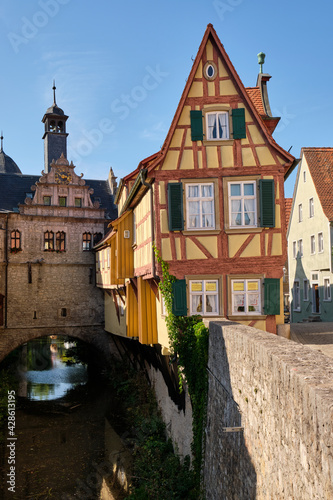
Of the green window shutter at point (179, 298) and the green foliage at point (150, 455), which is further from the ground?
the green window shutter at point (179, 298)

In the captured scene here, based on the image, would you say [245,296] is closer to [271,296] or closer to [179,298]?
[271,296]

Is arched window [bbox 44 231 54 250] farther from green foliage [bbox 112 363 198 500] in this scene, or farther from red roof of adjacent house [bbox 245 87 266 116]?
red roof of adjacent house [bbox 245 87 266 116]

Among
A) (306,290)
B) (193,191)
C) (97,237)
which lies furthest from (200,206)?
(306,290)

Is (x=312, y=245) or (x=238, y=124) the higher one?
(x=238, y=124)

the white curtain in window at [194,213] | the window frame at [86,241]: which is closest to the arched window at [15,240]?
the window frame at [86,241]

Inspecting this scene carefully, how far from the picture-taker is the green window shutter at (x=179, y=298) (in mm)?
11820

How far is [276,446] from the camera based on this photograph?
5160 millimetres

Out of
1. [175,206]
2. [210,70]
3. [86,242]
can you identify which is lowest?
[175,206]

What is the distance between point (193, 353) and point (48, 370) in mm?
21340

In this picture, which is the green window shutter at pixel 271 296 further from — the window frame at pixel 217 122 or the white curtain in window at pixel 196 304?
the window frame at pixel 217 122

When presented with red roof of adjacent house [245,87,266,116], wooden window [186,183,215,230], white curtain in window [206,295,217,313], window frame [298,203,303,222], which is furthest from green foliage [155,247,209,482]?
window frame [298,203,303,222]

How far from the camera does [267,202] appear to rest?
12.0m

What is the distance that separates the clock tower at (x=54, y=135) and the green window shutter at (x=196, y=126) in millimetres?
17724

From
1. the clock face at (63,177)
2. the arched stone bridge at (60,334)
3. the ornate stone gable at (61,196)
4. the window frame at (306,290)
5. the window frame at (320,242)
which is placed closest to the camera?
the window frame at (320,242)
